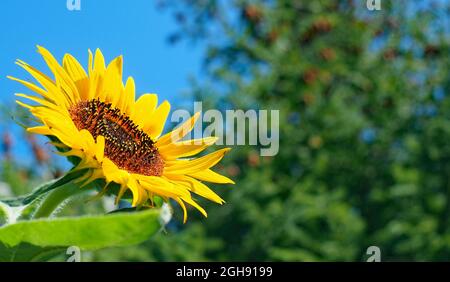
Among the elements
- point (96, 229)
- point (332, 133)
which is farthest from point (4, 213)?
point (332, 133)

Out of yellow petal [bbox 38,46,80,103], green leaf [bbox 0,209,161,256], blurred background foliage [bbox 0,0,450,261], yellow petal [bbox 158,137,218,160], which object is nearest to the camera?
green leaf [bbox 0,209,161,256]

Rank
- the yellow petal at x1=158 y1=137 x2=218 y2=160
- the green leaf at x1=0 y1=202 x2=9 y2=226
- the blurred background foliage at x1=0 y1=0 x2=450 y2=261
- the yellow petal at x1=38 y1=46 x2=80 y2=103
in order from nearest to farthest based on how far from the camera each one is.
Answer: the green leaf at x1=0 y1=202 x2=9 y2=226 < the yellow petal at x1=38 y1=46 x2=80 y2=103 < the yellow petal at x1=158 y1=137 x2=218 y2=160 < the blurred background foliage at x1=0 y1=0 x2=450 y2=261

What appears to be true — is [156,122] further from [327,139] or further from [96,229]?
[327,139]

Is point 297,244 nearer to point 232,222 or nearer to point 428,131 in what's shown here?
point 232,222

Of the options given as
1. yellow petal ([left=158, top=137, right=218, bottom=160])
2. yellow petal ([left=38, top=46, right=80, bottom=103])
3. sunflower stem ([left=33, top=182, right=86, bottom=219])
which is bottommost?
sunflower stem ([left=33, top=182, right=86, bottom=219])

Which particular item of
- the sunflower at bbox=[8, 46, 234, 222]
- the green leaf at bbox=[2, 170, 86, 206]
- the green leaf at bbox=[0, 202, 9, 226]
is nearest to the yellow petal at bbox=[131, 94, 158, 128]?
the sunflower at bbox=[8, 46, 234, 222]

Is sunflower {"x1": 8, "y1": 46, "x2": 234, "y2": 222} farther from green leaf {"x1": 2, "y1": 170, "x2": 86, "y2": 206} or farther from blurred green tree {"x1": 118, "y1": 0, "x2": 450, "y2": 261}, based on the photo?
blurred green tree {"x1": 118, "y1": 0, "x2": 450, "y2": 261}

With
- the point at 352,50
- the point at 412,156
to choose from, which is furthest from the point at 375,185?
the point at 352,50
